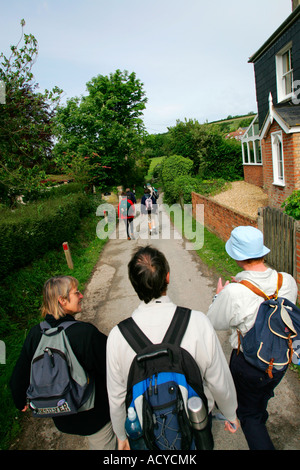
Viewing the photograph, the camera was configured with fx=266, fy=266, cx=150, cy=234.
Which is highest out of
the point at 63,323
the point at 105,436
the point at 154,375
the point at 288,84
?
the point at 288,84

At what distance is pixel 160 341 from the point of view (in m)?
1.44

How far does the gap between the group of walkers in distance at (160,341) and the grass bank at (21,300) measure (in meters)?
1.57

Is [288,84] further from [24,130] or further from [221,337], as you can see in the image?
[221,337]

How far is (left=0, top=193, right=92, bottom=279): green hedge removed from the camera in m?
5.60

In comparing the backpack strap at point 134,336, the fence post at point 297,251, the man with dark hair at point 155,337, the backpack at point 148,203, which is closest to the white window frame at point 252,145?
the backpack at point 148,203

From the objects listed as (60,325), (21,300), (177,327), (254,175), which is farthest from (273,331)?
(254,175)

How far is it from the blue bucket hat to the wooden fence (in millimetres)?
2915

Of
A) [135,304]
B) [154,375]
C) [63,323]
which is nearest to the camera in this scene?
[154,375]

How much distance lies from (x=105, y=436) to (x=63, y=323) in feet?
3.42

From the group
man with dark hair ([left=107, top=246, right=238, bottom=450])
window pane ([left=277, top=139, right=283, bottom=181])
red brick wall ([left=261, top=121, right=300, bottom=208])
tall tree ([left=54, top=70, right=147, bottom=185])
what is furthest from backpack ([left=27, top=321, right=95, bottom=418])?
tall tree ([left=54, top=70, right=147, bottom=185])

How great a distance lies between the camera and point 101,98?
21.8 meters

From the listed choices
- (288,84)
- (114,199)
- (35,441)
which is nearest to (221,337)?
(35,441)

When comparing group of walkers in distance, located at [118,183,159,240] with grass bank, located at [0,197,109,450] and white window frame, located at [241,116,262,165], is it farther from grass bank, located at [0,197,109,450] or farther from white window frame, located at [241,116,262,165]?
white window frame, located at [241,116,262,165]

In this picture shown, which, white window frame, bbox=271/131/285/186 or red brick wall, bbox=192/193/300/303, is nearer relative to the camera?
red brick wall, bbox=192/193/300/303
